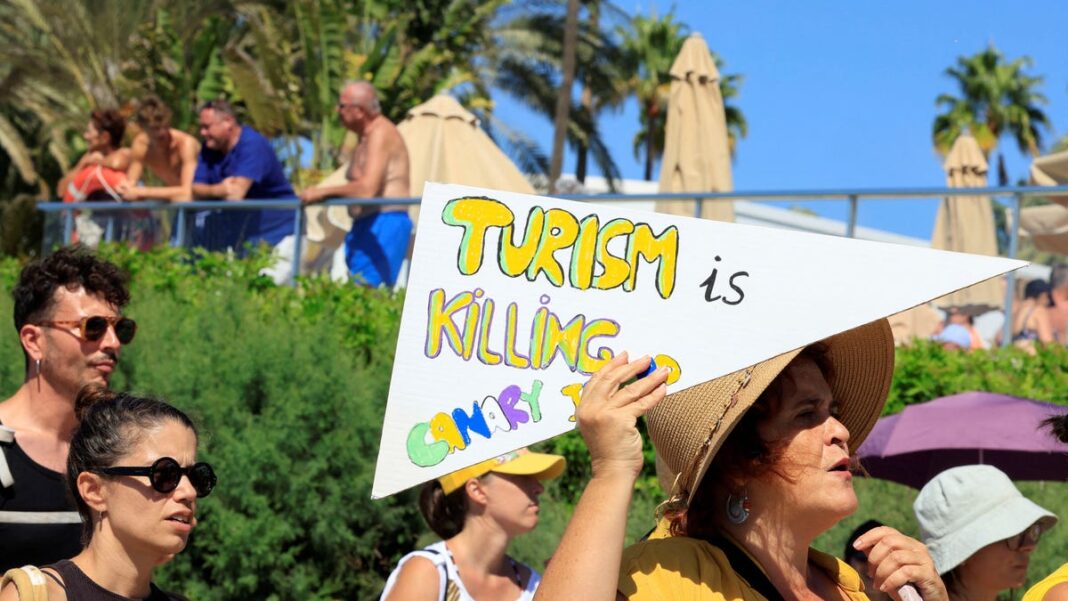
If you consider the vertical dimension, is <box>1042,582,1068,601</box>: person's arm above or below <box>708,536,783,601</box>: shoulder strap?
below

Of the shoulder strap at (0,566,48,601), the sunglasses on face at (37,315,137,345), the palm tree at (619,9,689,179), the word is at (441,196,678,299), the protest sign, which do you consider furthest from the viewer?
the palm tree at (619,9,689,179)

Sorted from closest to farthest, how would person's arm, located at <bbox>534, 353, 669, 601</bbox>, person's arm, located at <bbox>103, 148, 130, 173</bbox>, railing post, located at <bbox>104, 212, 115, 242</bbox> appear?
person's arm, located at <bbox>534, 353, 669, 601</bbox> → railing post, located at <bbox>104, 212, 115, 242</bbox> → person's arm, located at <bbox>103, 148, 130, 173</bbox>

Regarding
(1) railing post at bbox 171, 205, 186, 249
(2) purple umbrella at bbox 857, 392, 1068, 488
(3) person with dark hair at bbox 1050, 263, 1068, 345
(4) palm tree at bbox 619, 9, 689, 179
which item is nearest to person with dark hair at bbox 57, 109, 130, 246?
(1) railing post at bbox 171, 205, 186, 249

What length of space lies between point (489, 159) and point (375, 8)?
15.6 meters

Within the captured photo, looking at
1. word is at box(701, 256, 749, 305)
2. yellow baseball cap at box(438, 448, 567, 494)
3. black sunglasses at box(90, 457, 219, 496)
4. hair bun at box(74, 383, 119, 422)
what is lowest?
yellow baseball cap at box(438, 448, 567, 494)

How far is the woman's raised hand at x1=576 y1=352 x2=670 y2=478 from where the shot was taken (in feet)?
8.25

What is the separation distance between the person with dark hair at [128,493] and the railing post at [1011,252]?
5.90 meters

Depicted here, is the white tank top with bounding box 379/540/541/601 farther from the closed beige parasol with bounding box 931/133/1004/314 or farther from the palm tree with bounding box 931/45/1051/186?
the palm tree with bounding box 931/45/1051/186

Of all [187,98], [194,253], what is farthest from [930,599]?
[187,98]

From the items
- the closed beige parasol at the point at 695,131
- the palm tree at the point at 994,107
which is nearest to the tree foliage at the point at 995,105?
the palm tree at the point at 994,107

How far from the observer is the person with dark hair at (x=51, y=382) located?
150 inches

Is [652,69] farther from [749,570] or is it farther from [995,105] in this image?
[749,570]

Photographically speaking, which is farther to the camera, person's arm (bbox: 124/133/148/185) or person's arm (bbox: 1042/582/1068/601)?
person's arm (bbox: 124/133/148/185)

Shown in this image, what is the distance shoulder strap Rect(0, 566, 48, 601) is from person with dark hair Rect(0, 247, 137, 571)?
662 millimetres
